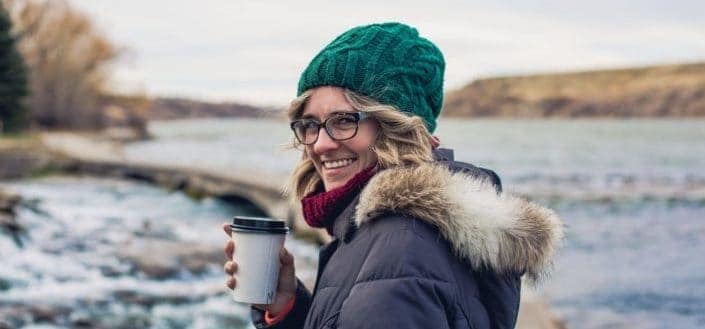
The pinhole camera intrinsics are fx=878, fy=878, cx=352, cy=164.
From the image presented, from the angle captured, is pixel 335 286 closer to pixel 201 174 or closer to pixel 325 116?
pixel 325 116

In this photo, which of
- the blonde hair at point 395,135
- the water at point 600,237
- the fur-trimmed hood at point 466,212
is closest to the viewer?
the fur-trimmed hood at point 466,212

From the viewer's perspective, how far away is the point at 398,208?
2.07 meters

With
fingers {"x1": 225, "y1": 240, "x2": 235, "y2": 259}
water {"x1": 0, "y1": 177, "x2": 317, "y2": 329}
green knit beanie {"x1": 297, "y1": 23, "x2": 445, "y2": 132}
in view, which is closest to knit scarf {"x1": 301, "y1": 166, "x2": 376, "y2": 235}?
green knit beanie {"x1": 297, "y1": 23, "x2": 445, "y2": 132}

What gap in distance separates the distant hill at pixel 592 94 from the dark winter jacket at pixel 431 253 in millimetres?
150362

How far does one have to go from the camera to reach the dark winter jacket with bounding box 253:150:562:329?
75.2 inches

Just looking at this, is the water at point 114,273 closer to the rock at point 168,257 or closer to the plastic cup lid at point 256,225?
the rock at point 168,257

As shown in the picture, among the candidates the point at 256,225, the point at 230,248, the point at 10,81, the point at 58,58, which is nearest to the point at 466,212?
the point at 256,225

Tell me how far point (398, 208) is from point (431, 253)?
0.15m

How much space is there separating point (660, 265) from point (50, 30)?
1708 inches

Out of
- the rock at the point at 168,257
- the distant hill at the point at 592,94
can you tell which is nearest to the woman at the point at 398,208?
the rock at the point at 168,257

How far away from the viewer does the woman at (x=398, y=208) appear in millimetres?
1948

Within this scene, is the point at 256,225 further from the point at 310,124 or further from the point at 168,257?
the point at 168,257

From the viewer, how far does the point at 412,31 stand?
96.6 inches

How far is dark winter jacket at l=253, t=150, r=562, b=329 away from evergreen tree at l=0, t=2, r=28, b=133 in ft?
119
